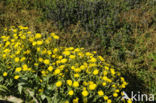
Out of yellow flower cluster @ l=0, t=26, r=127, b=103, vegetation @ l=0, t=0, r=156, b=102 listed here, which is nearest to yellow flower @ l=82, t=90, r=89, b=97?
yellow flower cluster @ l=0, t=26, r=127, b=103

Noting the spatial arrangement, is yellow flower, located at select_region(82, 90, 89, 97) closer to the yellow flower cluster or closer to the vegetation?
the yellow flower cluster

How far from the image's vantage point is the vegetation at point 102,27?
4152 mm

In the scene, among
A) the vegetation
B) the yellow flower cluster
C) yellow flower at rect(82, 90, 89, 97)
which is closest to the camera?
yellow flower at rect(82, 90, 89, 97)

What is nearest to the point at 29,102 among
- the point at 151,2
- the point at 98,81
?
the point at 98,81

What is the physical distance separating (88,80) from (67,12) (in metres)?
2.48

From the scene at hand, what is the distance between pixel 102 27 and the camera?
451 cm

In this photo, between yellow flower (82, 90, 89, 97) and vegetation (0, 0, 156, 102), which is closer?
yellow flower (82, 90, 89, 97)

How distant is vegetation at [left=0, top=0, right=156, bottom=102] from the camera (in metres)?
4.15

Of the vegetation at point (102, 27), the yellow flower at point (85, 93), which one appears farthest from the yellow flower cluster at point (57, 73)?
the vegetation at point (102, 27)

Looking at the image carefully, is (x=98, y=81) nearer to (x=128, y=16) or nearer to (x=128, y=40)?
(x=128, y=40)

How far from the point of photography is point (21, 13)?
194 inches

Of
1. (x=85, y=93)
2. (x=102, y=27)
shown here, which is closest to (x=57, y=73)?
(x=85, y=93)

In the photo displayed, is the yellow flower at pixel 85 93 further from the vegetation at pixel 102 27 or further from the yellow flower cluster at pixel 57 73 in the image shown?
the vegetation at pixel 102 27

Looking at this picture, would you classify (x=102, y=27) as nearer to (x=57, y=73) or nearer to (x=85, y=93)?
(x=57, y=73)
